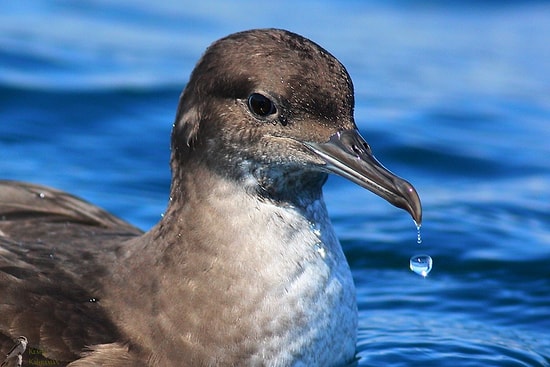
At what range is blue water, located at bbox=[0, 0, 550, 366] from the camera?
7.58 metres

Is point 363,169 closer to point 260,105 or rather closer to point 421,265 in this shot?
point 260,105

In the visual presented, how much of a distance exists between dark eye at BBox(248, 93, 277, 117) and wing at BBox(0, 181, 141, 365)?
1.03m

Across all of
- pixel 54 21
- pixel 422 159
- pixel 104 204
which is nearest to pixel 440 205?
pixel 422 159

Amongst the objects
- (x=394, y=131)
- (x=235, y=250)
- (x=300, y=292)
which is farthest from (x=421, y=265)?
(x=394, y=131)

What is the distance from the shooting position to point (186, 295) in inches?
225

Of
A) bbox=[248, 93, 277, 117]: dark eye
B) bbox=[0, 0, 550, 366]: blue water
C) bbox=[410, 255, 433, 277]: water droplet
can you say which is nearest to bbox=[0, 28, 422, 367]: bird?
bbox=[248, 93, 277, 117]: dark eye

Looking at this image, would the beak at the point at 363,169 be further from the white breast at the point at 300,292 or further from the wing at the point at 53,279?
the wing at the point at 53,279

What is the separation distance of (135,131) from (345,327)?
475 cm

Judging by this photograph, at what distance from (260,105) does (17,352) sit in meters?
1.47

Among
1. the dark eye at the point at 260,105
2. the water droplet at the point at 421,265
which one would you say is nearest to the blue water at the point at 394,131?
the water droplet at the point at 421,265

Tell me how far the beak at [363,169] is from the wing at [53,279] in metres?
1.20

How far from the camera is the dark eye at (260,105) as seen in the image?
5547 millimetres

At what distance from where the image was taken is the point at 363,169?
5.48 metres

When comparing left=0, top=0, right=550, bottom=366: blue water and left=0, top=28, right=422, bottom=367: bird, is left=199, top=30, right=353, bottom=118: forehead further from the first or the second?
left=0, top=0, right=550, bottom=366: blue water
